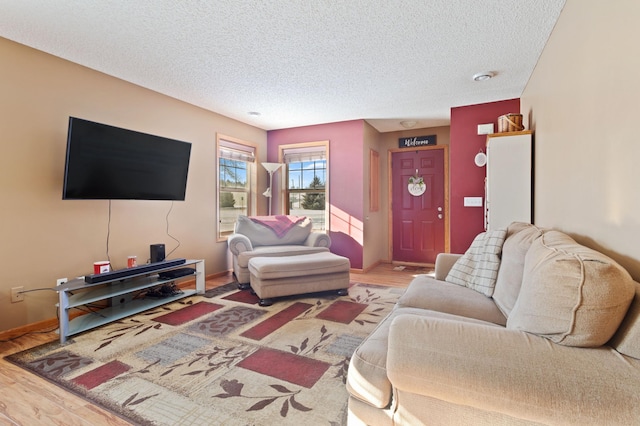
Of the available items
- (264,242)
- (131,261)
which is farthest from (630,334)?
(264,242)

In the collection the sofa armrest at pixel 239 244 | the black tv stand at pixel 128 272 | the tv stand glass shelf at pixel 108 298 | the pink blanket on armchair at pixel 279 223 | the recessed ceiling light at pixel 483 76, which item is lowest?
the tv stand glass shelf at pixel 108 298

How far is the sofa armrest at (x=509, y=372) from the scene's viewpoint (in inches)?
31.0

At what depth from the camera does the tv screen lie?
8.43ft

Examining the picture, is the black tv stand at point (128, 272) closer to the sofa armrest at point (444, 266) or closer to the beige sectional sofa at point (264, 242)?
the beige sectional sofa at point (264, 242)

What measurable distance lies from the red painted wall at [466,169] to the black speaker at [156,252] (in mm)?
3703

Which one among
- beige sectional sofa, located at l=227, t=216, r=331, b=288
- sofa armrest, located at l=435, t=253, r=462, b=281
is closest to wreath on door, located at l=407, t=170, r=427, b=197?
beige sectional sofa, located at l=227, t=216, r=331, b=288

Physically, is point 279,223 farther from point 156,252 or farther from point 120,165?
point 120,165

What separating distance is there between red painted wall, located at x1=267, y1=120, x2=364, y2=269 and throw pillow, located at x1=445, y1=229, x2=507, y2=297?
2.40 meters

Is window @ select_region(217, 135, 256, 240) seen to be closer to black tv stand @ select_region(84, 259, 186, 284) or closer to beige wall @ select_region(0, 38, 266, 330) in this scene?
beige wall @ select_region(0, 38, 266, 330)

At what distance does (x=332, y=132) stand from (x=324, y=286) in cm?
266

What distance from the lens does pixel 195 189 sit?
13.4 feet

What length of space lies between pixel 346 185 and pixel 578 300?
13.0 feet

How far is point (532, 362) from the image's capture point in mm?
874

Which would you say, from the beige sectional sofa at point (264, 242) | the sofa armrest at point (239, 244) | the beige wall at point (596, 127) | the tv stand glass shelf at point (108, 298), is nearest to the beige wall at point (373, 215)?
the beige sectional sofa at point (264, 242)
